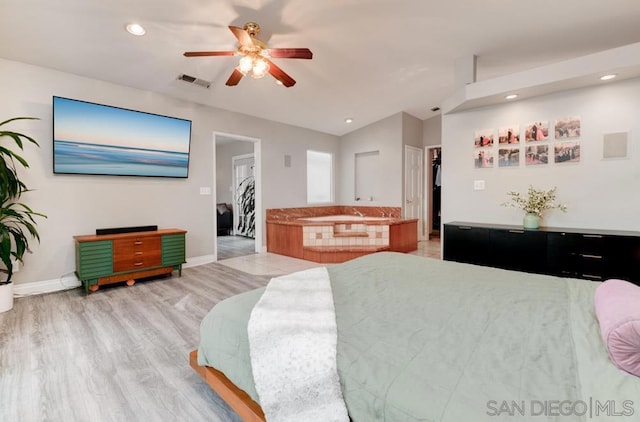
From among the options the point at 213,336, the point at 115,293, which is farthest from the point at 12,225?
the point at 213,336

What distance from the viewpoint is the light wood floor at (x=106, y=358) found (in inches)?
59.5

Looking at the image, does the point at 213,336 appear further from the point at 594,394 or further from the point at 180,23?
the point at 180,23

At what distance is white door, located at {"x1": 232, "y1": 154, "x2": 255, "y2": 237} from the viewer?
747 centimetres

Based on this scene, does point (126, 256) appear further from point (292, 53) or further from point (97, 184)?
point (292, 53)

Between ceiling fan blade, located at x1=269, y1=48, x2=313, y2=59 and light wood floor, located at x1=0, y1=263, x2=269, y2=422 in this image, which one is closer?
light wood floor, located at x1=0, y1=263, x2=269, y2=422

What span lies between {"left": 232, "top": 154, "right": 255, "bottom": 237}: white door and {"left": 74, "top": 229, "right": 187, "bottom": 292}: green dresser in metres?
3.70

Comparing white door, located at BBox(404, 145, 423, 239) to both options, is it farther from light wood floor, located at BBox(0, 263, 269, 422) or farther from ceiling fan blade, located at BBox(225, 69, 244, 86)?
light wood floor, located at BBox(0, 263, 269, 422)

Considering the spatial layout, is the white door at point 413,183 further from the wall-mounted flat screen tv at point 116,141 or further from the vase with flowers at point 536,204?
the wall-mounted flat screen tv at point 116,141

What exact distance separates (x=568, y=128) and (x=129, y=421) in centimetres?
460

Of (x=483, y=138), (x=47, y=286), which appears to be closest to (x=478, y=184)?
(x=483, y=138)

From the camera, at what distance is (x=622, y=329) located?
0.87 metres

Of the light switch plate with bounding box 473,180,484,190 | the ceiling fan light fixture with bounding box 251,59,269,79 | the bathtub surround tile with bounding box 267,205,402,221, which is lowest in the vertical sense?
the bathtub surround tile with bounding box 267,205,402,221

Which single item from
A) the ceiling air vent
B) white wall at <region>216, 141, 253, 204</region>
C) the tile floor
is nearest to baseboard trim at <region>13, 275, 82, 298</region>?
the tile floor

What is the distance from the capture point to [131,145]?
3.80 meters
